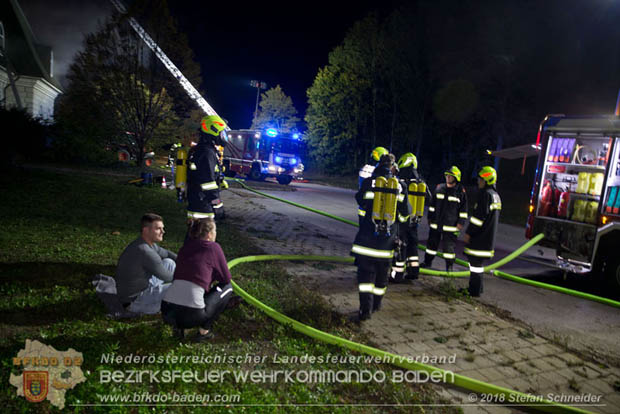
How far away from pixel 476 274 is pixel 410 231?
1173 mm

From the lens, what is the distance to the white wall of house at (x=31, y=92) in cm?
2339

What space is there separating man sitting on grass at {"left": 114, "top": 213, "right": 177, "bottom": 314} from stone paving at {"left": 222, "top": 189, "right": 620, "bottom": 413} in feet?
7.28

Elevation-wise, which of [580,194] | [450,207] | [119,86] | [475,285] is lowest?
[475,285]

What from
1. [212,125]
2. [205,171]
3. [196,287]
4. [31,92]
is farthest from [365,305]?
[31,92]

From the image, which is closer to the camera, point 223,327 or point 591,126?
point 223,327

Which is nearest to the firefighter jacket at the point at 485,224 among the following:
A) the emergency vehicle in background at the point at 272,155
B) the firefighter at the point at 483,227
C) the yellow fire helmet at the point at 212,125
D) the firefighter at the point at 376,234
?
the firefighter at the point at 483,227

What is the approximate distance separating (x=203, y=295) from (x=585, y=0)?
27.6m

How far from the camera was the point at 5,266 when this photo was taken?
4.96 meters

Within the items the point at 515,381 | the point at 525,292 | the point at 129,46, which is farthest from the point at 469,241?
the point at 129,46

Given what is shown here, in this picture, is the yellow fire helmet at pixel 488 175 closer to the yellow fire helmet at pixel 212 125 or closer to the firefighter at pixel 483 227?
the firefighter at pixel 483 227

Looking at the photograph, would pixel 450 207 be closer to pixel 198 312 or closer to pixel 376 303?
pixel 376 303

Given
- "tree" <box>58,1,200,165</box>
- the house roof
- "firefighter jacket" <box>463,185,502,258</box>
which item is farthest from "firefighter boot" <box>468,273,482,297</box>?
the house roof

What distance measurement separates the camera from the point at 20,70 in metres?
25.1

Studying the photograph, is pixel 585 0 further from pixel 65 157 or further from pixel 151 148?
pixel 65 157
